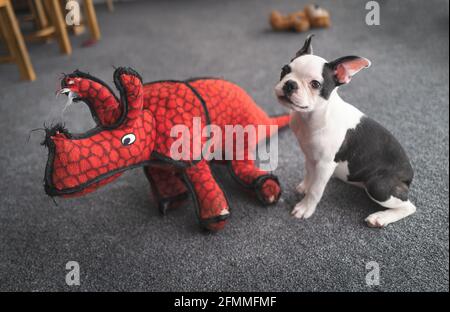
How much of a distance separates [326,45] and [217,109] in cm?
101

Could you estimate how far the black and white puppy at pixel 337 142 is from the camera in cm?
68

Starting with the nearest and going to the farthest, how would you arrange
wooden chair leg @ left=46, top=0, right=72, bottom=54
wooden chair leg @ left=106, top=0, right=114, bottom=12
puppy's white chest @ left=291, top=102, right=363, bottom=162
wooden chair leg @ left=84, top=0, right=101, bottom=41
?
puppy's white chest @ left=291, top=102, right=363, bottom=162 → wooden chair leg @ left=46, top=0, right=72, bottom=54 → wooden chair leg @ left=84, top=0, right=101, bottom=41 → wooden chair leg @ left=106, top=0, right=114, bottom=12

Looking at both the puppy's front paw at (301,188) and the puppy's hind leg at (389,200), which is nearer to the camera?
the puppy's hind leg at (389,200)

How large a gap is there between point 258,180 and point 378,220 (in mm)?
296

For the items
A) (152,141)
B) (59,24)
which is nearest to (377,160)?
(152,141)

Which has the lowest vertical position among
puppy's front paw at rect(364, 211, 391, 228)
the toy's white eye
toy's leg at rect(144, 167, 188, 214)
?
puppy's front paw at rect(364, 211, 391, 228)

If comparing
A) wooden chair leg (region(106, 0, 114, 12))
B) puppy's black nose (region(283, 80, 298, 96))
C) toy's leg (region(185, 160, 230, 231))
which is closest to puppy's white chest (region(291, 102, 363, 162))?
puppy's black nose (region(283, 80, 298, 96))

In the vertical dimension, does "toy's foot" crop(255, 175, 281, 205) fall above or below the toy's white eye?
below

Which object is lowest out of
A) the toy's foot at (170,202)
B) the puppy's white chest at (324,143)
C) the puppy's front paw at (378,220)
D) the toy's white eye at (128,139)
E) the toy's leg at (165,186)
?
the puppy's front paw at (378,220)

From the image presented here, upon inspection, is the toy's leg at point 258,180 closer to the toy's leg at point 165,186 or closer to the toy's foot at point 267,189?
the toy's foot at point 267,189

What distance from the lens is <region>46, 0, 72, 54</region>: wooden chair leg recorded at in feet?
5.83

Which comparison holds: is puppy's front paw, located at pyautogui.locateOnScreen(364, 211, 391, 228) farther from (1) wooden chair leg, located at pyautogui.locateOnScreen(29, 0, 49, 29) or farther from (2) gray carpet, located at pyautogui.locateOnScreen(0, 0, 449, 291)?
(1) wooden chair leg, located at pyautogui.locateOnScreen(29, 0, 49, 29)

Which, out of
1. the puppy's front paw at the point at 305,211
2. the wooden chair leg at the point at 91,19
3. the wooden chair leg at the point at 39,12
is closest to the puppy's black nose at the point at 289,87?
the puppy's front paw at the point at 305,211

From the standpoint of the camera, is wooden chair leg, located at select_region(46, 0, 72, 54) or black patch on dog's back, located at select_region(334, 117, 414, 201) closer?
black patch on dog's back, located at select_region(334, 117, 414, 201)
